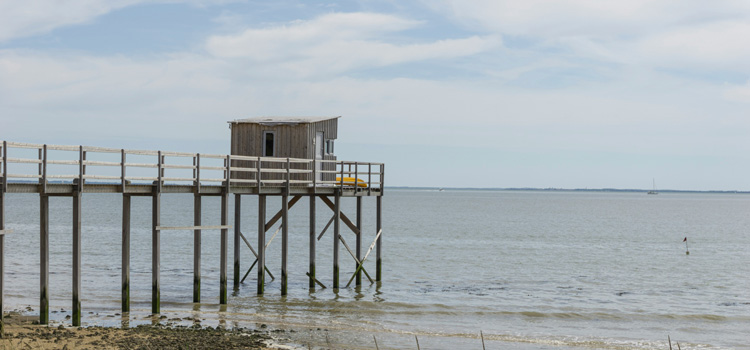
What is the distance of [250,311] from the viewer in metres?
23.2

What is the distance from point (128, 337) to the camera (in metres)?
17.3

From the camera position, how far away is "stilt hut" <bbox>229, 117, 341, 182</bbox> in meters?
27.6

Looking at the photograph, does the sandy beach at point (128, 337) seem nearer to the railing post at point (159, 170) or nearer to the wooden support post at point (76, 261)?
the wooden support post at point (76, 261)

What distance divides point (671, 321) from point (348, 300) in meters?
10.5

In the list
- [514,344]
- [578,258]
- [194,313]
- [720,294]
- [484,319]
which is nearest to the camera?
[514,344]

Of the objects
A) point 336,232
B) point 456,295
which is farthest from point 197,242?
point 456,295

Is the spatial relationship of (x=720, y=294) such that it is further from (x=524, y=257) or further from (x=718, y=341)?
(x=524, y=257)

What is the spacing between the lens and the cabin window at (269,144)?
2777 cm

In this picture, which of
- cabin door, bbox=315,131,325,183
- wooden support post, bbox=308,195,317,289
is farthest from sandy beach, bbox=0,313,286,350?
cabin door, bbox=315,131,325,183

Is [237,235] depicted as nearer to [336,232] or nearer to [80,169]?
[336,232]

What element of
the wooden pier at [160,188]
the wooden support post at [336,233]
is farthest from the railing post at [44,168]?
the wooden support post at [336,233]

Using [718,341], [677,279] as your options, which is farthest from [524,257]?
[718,341]

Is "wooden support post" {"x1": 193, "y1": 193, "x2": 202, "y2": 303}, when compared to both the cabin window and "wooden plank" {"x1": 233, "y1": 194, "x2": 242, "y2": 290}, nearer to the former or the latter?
"wooden plank" {"x1": 233, "y1": 194, "x2": 242, "y2": 290}

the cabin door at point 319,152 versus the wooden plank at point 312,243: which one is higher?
the cabin door at point 319,152
